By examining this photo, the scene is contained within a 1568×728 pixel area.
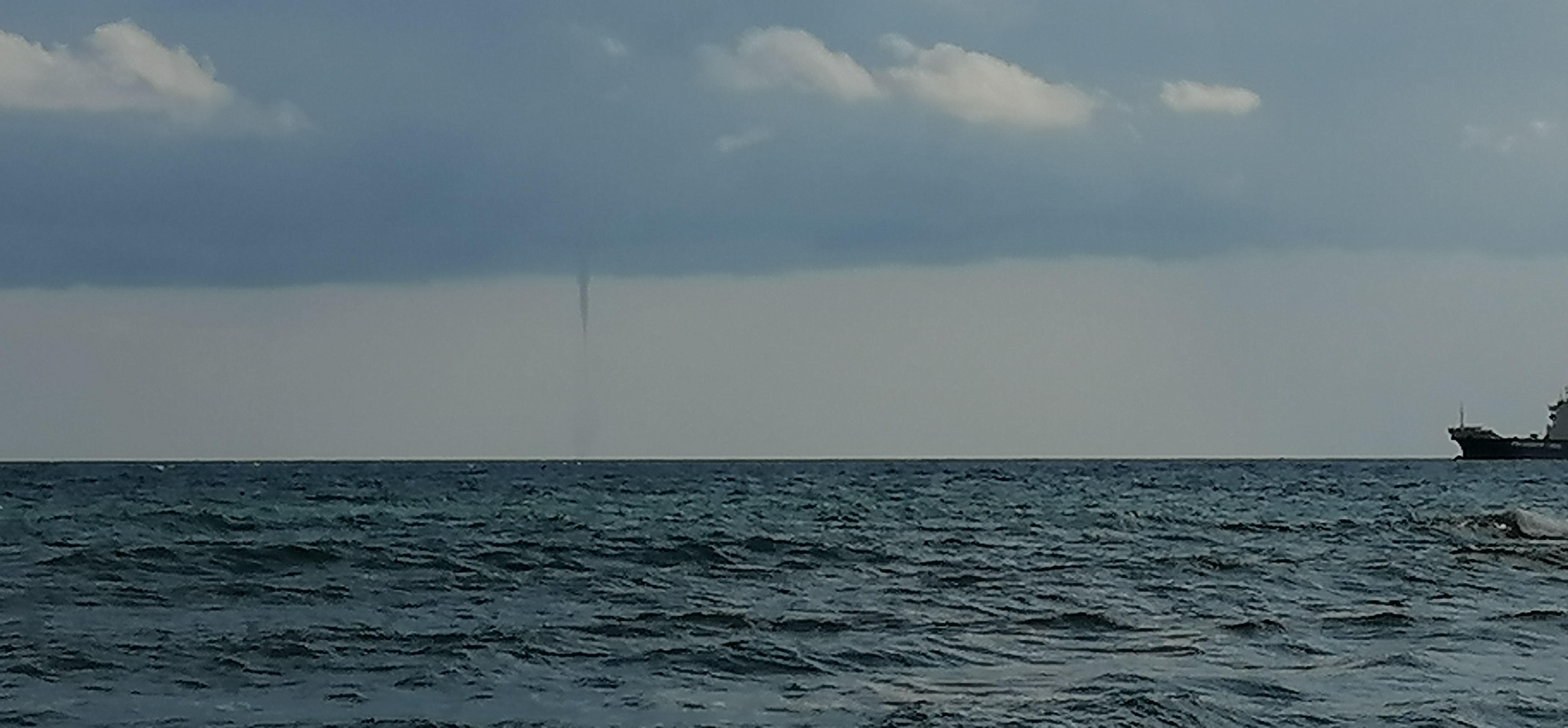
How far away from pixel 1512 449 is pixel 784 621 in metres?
145

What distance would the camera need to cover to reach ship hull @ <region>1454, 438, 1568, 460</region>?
147875mm

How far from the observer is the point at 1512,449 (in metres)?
152

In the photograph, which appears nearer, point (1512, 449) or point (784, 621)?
point (784, 621)

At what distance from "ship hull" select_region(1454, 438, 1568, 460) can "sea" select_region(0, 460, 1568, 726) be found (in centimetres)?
10486

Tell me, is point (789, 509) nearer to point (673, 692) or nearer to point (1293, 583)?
point (1293, 583)

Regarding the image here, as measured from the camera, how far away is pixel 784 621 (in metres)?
22.4

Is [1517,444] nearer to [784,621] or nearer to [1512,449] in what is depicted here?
[1512,449]

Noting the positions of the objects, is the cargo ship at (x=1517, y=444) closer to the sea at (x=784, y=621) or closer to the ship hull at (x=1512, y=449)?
the ship hull at (x=1512, y=449)

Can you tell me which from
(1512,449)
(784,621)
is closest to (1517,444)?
(1512,449)

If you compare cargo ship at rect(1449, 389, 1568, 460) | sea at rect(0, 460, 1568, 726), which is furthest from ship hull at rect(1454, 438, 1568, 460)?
sea at rect(0, 460, 1568, 726)

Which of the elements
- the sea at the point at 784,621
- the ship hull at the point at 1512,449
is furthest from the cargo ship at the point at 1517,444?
the sea at the point at 784,621

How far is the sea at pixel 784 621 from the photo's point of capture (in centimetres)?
1580

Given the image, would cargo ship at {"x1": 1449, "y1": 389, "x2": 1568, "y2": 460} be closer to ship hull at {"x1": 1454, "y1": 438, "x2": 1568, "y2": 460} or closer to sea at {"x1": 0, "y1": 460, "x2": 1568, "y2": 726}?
ship hull at {"x1": 1454, "y1": 438, "x2": 1568, "y2": 460}

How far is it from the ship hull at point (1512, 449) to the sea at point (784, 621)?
104858mm
